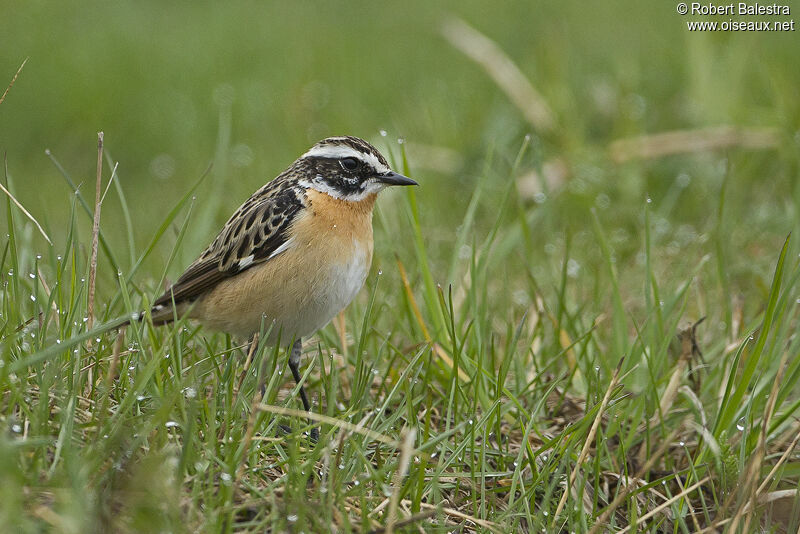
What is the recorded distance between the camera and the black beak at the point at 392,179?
19.7ft

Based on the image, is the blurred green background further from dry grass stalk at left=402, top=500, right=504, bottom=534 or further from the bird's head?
dry grass stalk at left=402, top=500, right=504, bottom=534

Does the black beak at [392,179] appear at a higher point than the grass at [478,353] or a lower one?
higher

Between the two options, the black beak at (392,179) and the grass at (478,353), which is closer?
the grass at (478,353)

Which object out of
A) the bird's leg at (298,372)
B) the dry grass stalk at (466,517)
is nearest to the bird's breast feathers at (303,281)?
the bird's leg at (298,372)

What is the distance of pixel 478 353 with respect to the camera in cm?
564

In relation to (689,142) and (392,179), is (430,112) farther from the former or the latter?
(392,179)

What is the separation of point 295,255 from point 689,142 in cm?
542

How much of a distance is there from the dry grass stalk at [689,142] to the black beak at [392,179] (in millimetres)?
4283

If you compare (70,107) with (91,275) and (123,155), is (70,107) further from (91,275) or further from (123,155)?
(91,275)

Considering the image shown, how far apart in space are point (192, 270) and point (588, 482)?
2.62 metres

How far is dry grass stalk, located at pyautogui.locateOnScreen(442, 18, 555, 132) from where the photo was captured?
410 inches

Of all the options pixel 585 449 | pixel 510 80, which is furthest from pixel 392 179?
pixel 510 80

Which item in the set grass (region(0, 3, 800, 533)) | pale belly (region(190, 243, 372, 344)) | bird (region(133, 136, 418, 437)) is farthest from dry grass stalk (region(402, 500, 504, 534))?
pale belly (region(190, 243, 372, 344))

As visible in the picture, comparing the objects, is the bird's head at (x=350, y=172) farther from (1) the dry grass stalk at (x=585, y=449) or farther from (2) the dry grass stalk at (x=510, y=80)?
(2) the dry grass stalk at (x=510, y=80)
